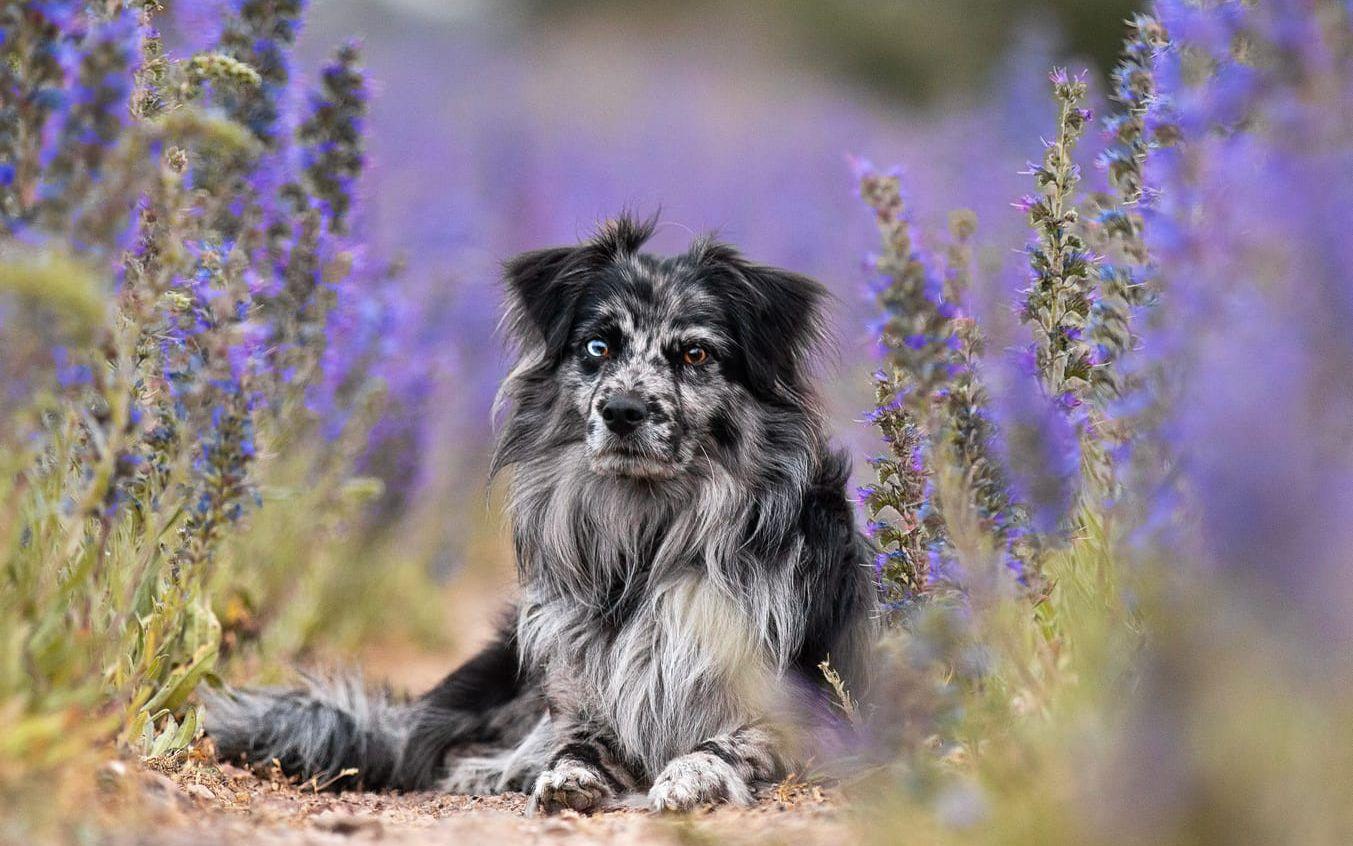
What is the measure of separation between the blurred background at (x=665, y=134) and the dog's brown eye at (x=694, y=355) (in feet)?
1.56

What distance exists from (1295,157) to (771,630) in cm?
232

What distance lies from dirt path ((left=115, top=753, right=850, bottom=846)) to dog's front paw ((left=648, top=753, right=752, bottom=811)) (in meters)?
0.05

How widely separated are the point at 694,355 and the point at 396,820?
1585 millimetres

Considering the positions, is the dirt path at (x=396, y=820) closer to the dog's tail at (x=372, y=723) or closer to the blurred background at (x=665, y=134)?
the dog's tail at (x=372, y=723)

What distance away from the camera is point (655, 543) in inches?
164

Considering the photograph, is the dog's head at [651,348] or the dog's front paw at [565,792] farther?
the dog's head at [651,348]

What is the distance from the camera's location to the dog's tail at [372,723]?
166 inches

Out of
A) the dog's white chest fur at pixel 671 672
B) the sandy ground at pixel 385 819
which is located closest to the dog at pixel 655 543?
the dog's white chest fur at pixel 671 672

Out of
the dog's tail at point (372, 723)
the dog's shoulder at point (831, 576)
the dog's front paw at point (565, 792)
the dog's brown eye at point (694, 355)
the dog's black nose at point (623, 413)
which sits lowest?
the dog's tail at point (372, 723)

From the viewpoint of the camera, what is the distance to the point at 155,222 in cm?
321

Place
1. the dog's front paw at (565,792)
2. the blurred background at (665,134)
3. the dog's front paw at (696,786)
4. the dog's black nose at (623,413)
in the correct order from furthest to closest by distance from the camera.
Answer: the blurred background at (665,134), the dog's black nose at (623,413), the dog's front paw at (565,792), the dog's front paw at (696,786)

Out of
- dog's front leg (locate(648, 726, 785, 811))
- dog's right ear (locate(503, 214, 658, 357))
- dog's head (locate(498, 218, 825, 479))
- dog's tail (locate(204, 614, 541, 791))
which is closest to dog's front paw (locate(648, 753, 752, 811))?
dog's front leg (locate(648, 726, 785, 811))

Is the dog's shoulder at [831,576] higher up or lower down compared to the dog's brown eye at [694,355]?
lower down

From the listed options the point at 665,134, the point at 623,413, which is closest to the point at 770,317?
the point at 623,413
